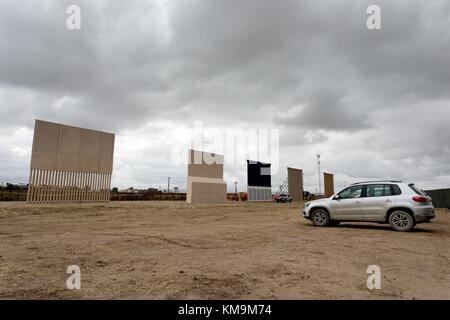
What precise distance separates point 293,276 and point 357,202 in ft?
23.7

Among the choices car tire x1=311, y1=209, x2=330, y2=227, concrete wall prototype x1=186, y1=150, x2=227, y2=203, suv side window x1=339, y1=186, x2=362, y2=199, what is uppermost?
concrete wall prototype x1=186, y1=150, x2=227, y2=203

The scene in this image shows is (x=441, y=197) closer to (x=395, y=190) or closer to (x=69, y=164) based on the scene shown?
(x=395, y=190)

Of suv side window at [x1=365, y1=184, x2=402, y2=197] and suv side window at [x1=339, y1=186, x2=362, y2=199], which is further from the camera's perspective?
suv side window at [x1=339, y1=186, x2=362, y2=199]

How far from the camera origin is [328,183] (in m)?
54.2

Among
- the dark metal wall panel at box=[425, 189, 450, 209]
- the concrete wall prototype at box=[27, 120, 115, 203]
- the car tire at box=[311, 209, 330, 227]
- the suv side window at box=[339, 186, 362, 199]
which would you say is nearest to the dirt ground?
the suv side window at box=[339, 186, 362, 199]

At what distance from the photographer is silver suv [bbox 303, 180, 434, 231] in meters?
10.0

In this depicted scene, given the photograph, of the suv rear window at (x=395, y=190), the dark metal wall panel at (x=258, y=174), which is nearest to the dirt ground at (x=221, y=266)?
the suv rear window at (x=395, y=190)

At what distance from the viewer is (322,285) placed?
14.0 ft

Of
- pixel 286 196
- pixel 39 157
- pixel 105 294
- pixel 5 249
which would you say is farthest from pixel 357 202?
pixel 286 196

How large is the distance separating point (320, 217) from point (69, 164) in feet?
74.1

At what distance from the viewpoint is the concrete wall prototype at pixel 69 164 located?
80.9 feet

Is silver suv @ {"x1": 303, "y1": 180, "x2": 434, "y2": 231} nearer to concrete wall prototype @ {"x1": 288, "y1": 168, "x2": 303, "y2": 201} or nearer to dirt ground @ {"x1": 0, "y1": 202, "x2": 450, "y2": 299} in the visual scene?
dirt ground @ {"x1": 0, "y1": 202, "x2": 450, "y2": 299}

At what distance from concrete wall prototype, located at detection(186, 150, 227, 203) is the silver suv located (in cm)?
2474
